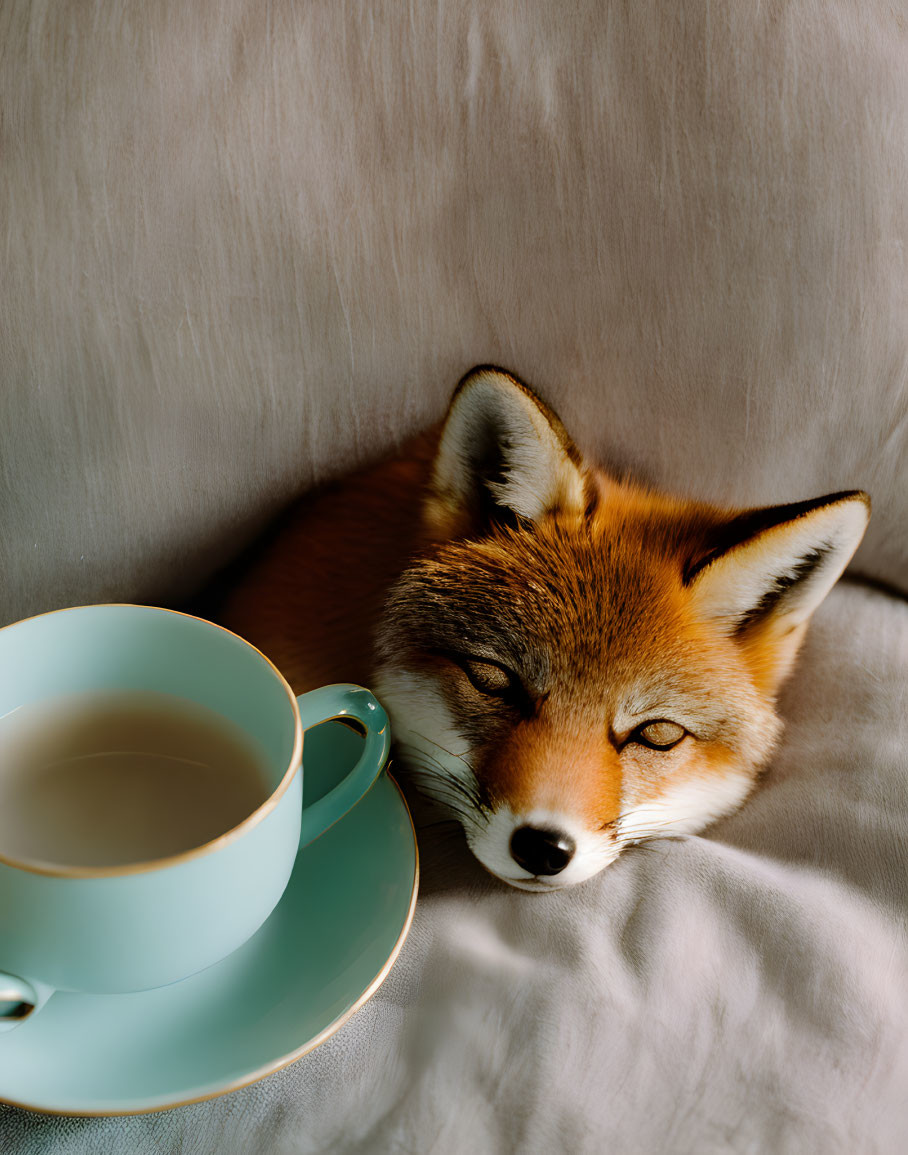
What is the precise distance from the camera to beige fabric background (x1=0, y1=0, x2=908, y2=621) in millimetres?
469

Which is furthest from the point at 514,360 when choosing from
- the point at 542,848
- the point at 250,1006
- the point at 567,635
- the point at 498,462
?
the point at 250,1006

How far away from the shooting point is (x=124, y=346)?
0.49m

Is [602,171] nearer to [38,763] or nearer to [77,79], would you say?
[77,79]

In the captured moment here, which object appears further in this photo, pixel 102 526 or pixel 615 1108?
pixel 102 526

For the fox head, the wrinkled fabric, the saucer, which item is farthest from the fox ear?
the saucer

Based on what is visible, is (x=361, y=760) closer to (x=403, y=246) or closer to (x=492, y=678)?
(x=492, y=678)

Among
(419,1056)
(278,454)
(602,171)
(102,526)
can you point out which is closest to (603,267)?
(602,171)

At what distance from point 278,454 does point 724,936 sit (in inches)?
15.0

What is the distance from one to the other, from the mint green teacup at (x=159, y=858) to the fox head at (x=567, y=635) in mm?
62

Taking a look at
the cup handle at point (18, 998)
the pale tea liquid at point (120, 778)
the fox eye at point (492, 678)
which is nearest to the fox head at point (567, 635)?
the fox eye at point (492, 678)

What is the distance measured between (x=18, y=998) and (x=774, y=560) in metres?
0.45

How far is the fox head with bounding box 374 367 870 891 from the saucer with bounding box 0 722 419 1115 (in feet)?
0.20

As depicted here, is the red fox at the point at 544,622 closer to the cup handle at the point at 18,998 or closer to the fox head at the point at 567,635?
the fox head at the point at 567,635

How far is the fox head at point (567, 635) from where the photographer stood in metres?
0.50
